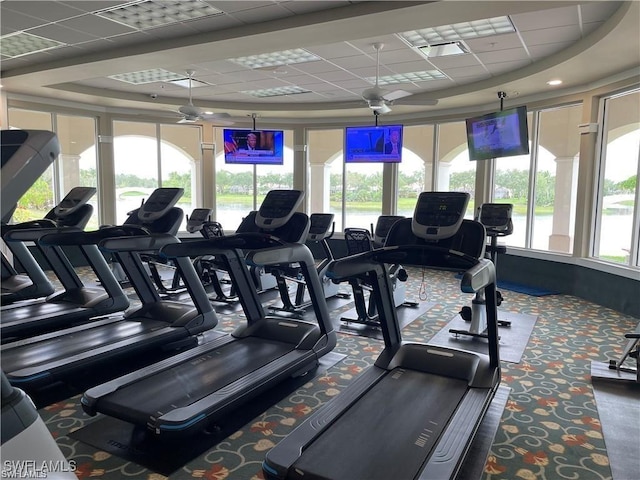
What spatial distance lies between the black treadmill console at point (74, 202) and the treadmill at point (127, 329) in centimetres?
84

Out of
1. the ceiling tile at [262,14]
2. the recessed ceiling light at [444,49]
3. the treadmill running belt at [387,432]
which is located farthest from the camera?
the recessed ceiling light at [444,49]

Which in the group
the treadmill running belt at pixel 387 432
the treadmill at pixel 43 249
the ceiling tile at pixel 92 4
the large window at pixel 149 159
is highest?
the ceiling tile at pixel 92 4

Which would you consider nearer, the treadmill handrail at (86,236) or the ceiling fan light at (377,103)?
the treadmill handrail at (86,236)

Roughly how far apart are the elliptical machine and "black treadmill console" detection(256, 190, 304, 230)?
215cm

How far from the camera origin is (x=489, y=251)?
5.38 m

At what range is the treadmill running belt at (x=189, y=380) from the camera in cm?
287

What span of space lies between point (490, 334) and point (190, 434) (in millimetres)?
2134

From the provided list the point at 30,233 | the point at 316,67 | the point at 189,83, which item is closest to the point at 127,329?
the point at 30,233

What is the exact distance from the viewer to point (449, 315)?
19.5 ft

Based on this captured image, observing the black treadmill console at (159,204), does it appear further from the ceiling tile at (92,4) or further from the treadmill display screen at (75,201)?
the ceiling tile at (92,4)

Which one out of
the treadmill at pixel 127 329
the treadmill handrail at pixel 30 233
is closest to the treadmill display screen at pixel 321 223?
the treadmill at pixel 127 329

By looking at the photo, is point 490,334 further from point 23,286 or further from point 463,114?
point 463,114

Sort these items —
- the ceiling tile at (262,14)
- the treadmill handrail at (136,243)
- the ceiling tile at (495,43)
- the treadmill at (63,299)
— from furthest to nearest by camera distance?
the ceiling tile at (495,43) → the treadmill at (63,299) → the ceiling tile at (262,14) → the treadmill handrail at (136,243)

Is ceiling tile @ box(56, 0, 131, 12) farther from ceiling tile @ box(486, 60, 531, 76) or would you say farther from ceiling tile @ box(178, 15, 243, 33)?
ceiling tile @ box(486, 60, 531, 76)
